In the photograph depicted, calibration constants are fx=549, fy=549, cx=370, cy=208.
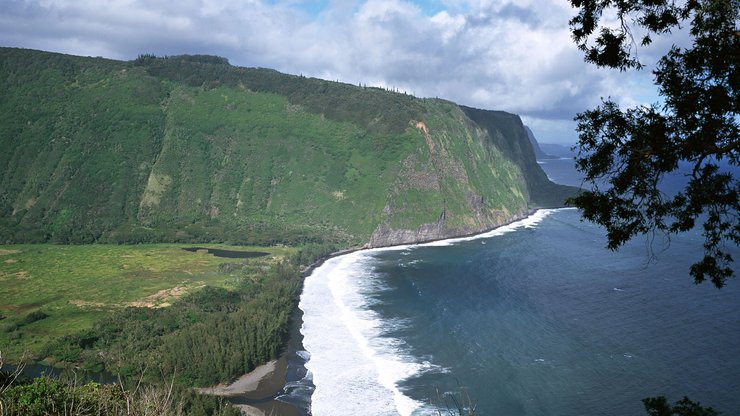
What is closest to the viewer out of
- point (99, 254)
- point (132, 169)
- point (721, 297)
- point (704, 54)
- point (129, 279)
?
point (704, 54)

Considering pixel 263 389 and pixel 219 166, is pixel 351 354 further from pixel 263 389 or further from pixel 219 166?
pixel 219 166

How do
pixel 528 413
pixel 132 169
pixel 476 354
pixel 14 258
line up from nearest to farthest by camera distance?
pixel 528 413
pixel 476 354
pixel 14 258
pixel 132 169

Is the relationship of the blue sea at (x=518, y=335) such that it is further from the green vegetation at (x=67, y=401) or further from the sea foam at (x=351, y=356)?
the green vegetation at (x=67, y=401)

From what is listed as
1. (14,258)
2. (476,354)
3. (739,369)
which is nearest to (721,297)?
(739,369)

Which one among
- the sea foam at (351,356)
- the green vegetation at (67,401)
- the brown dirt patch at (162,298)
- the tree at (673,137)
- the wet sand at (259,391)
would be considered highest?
the tree at (673,137)

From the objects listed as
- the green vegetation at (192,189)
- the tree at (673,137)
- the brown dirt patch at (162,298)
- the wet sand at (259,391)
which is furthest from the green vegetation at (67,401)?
the brown dirt patch at (162,298)

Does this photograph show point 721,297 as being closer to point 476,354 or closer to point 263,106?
point 476,354
